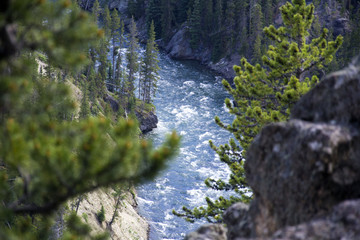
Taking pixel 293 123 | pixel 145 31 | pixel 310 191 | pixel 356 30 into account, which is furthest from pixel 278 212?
pixel 145 31

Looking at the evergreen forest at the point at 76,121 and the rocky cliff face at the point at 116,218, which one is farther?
the rocky cliff face at the point at 116,218

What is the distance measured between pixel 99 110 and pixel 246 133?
32782 millimetres

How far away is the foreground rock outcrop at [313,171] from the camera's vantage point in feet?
18.4

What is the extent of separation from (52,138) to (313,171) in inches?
167

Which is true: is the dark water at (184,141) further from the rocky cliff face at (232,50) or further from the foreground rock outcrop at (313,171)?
the foreground rock outcrop at (313,171)

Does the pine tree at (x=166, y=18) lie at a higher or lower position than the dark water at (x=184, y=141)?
higher

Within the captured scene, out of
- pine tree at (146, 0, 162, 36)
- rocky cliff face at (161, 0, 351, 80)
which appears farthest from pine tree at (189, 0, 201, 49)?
pine tree at (146, 0, 162, 36)

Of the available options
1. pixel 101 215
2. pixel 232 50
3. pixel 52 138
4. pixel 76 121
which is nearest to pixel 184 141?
pixel 101 215

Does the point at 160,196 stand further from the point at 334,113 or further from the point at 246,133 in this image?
the point at 334,113

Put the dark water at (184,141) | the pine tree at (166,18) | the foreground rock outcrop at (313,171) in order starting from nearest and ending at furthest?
the foreground rock outcrop at (313,171)
the dark water at (184,141)
the pine tree at (166,18)

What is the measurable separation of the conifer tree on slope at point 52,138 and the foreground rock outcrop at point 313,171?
2425 millimetres

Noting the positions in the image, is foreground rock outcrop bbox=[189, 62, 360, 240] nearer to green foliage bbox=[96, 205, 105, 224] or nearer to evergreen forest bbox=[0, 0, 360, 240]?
evergreen forest bbox=[0, 0, 360, 240]

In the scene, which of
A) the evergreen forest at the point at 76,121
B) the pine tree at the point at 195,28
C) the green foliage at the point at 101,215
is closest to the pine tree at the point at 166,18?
the pine tree at the point at 195,28

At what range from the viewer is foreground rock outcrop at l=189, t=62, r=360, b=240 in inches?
221
